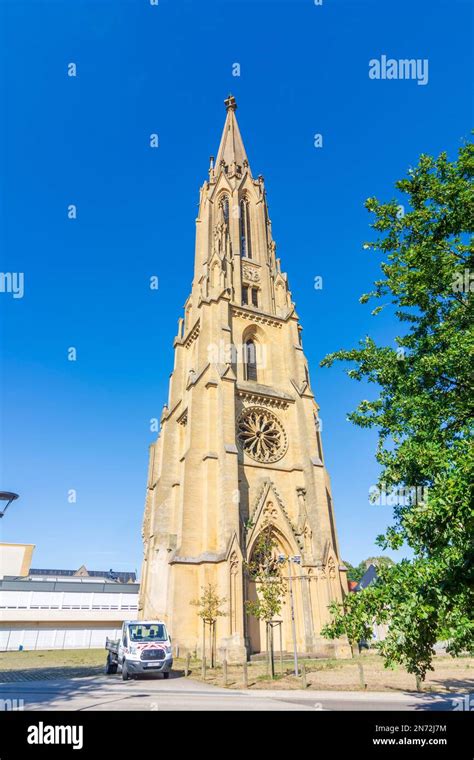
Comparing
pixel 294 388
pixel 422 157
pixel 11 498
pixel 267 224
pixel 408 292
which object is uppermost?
pixel 267 224

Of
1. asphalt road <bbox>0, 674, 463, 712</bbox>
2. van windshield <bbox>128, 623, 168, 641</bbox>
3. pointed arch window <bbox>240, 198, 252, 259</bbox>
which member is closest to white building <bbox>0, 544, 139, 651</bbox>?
van windshield <bbox>128, 623, 168, 641</bbox>

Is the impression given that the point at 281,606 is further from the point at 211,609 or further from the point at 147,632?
the point at 147,632

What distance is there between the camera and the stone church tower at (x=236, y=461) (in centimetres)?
2469

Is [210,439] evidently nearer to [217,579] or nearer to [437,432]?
[217,579]

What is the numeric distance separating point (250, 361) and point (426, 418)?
27.9m

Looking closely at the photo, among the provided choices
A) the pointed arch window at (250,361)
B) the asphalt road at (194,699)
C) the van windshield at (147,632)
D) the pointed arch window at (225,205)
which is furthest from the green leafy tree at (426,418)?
the pointed arch window at (225,205)

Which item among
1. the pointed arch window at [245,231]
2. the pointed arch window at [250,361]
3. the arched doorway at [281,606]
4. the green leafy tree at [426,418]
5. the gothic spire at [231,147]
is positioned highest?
the gothic spire at [231,147]

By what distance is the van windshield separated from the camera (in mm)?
16750

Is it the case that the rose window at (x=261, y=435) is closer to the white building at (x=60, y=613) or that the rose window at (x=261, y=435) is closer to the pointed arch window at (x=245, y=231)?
the pointed arch window at (x=245, y=231)

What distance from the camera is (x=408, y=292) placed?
8852mm

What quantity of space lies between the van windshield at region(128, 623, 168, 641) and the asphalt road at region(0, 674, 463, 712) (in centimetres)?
277

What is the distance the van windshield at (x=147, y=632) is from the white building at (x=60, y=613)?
112 feet
